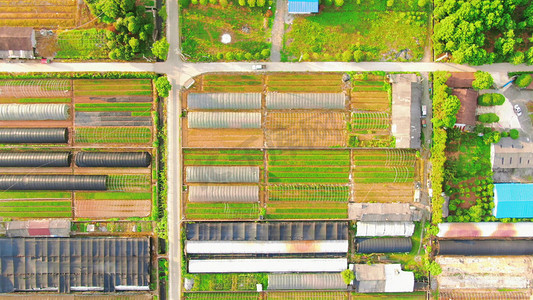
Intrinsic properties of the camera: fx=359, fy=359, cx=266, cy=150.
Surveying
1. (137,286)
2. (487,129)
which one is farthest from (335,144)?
(137,286)

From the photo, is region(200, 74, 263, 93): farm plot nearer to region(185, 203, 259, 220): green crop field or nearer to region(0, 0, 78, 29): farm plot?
region(185, 203, 259, 220): green crop field

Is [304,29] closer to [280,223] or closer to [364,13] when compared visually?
[364,13]

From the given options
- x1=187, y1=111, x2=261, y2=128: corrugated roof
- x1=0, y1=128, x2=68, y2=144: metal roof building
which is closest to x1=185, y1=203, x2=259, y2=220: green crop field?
A: x1=187, y1=111, x2=261, y2=128: corrugated roof

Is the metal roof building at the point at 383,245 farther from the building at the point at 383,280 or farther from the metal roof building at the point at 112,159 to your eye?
the metal roof building at the point at 112,159

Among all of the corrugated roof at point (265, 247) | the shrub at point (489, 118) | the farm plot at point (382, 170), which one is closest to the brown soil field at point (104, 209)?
the corrugated roof at point (265, 247)

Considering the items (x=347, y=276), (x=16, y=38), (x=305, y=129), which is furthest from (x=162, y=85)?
(x=347, y=276)
